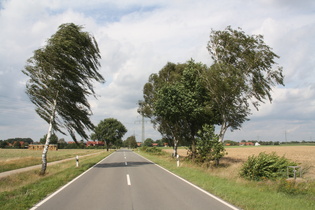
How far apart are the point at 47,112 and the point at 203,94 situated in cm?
1315

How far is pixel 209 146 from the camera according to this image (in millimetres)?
18781

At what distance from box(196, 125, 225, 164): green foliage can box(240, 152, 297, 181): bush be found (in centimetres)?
495

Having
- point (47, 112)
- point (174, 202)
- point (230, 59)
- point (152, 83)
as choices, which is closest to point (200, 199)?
point (174, 202)

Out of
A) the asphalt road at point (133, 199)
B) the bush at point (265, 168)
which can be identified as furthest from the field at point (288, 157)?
the asphalt road at point (133, 199)

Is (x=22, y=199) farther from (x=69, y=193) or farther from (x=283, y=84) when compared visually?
(x=283, y=84)

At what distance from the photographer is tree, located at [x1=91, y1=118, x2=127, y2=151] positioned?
8288 centimetres

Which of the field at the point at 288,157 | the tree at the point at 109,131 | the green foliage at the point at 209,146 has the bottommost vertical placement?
the field at the point at 288,157

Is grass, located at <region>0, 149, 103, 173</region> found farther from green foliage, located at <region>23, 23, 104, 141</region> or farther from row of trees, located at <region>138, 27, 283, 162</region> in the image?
row of trees, located at <region>138, 27, 283, 162</region>

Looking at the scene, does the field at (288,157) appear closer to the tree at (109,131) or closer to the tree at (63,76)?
the tree at (63,76)

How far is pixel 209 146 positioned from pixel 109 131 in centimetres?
6937

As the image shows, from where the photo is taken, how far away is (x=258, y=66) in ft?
64.3

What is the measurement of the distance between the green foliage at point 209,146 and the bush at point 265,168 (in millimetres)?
4953

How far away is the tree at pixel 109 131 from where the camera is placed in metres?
82.9

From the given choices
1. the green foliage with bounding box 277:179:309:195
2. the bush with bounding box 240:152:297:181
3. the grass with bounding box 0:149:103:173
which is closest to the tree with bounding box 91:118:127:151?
the grass with bounding box 0:149:103:173
